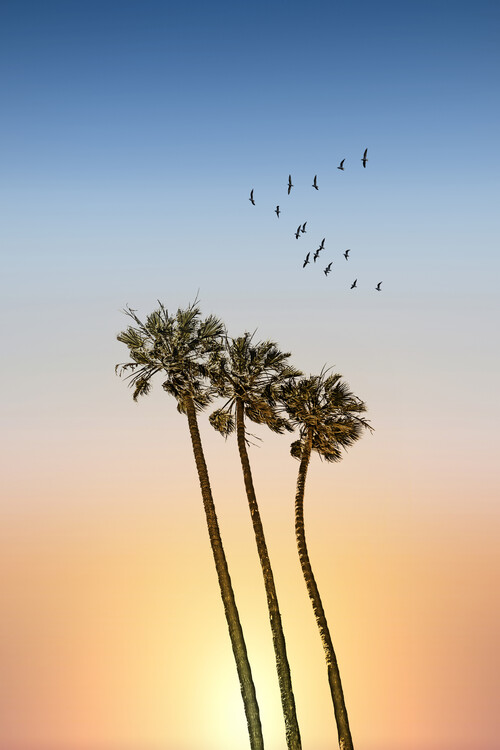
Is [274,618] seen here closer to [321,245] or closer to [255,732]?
[255,732]

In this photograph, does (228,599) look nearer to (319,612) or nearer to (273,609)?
(273,609)

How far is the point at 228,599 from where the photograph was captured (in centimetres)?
3959

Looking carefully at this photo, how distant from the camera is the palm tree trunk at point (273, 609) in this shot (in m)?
38.7

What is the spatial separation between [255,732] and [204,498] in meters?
10.4

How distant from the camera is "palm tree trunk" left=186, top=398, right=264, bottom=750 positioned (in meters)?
38.1

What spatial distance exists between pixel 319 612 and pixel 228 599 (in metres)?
4.73

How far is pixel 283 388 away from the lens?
148 ft

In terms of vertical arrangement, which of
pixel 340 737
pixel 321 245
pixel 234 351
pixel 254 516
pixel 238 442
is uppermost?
pixel 321 245

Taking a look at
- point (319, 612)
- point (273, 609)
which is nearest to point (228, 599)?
point (273, 609)

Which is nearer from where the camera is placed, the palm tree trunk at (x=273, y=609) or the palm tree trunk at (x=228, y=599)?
the palm tree trunk at (x=228, y=599)

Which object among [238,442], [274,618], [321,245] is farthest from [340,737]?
[321,245]

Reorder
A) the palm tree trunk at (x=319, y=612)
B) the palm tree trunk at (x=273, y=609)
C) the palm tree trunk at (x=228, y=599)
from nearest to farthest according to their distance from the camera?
the palm tree trunk at (x=228, y=599) < the palm tree trunk at (x=273, y=609) < the palm tree trunk at (x=319, y=612)

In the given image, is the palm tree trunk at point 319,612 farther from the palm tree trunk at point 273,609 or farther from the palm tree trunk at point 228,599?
the palm tree trunk at point 228,599

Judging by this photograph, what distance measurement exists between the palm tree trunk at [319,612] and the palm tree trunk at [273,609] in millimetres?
1950
